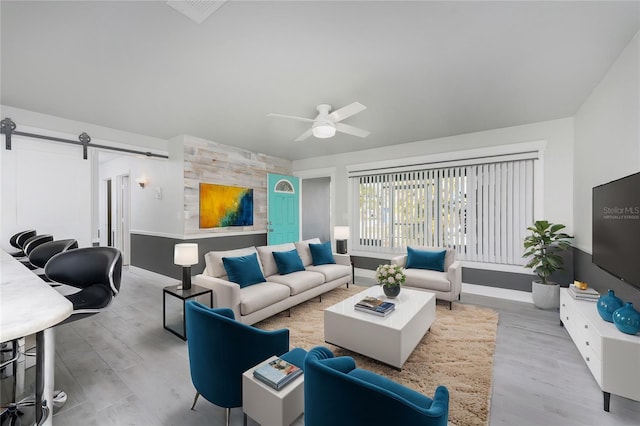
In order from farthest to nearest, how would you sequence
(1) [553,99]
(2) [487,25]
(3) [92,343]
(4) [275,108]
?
(4) [275,108], (1) [553,99], (3) [92,343], (2) [487,25]

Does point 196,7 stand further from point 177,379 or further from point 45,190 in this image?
point 45,190

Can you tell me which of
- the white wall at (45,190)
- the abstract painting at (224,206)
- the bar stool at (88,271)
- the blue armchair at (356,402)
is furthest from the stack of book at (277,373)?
the white wall at (45,190)

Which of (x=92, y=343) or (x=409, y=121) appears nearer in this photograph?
(x=92, y=343)

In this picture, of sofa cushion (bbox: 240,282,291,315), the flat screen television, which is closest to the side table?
sofa cushion (bbox: 240,282,291,315)

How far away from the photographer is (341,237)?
523cm

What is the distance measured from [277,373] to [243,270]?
187 centimetres

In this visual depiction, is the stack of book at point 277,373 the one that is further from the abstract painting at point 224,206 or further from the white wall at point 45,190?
the white wall at point 45,190

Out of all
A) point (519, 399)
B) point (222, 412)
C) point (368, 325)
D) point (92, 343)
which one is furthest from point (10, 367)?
point (519, 399)

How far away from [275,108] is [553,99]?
11.5 ft

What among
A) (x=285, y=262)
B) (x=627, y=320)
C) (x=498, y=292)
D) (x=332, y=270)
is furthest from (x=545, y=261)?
(x=285, y=262)

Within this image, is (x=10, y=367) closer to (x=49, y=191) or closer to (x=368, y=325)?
(x=49, y=191)

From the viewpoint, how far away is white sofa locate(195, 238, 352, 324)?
2.79 m

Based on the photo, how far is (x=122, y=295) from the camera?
4117 mm

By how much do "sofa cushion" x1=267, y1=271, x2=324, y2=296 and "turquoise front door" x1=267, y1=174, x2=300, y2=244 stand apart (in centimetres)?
248
